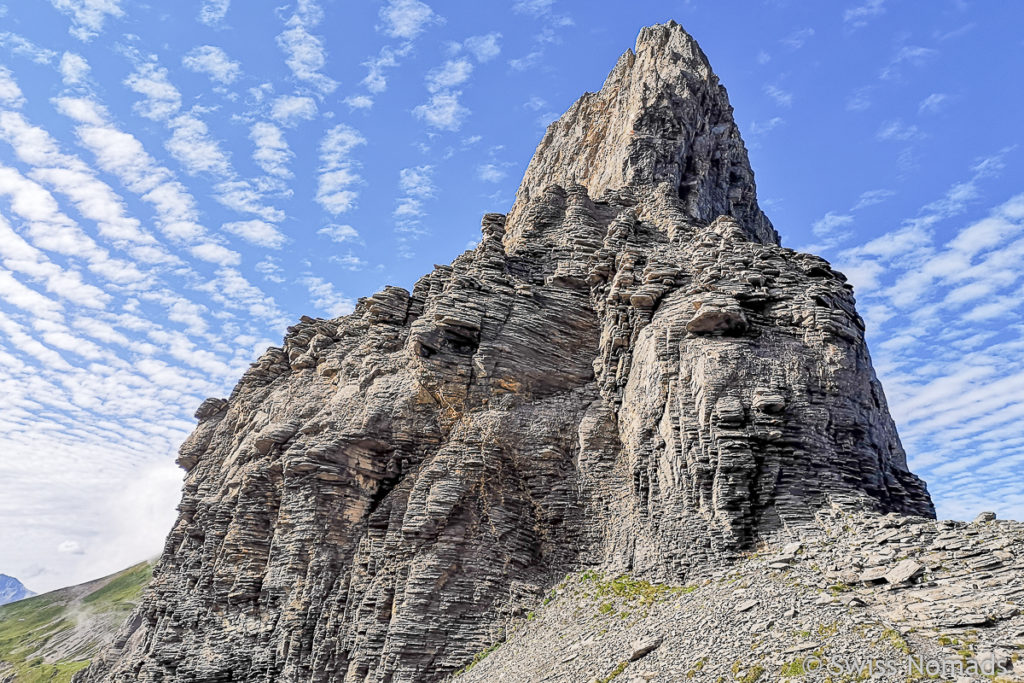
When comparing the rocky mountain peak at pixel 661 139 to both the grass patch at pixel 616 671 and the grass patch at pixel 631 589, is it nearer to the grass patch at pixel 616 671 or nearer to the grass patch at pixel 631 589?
the grass patch at pixel 631 589

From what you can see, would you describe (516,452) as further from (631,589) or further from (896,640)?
(896,640)

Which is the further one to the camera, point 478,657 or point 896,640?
point 478,657

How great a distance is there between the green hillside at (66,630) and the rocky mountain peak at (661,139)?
3656 inches

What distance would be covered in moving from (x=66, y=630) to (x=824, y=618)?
→ 619 ft

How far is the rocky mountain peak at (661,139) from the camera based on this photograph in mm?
66562

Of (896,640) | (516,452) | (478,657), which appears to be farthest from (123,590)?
(896,640)

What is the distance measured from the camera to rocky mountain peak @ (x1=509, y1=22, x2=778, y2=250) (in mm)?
66562

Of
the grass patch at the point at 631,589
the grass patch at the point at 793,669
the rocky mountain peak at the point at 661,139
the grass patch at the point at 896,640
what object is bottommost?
the grass patch at the point at 793,669

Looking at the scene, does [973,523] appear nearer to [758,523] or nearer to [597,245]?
[758,523]

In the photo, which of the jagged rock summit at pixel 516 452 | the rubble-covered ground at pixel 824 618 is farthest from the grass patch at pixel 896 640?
the jagged rock summit at pixel 516 452

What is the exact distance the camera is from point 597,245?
160 feet

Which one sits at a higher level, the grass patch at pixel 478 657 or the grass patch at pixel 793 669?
the grass patch at pixel 478 657

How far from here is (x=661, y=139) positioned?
67250 mm

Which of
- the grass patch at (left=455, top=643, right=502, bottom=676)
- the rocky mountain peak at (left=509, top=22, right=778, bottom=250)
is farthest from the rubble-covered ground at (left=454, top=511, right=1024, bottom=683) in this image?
the rocky mountain peak at (left=509, top=22, right=778, bottom=250)
